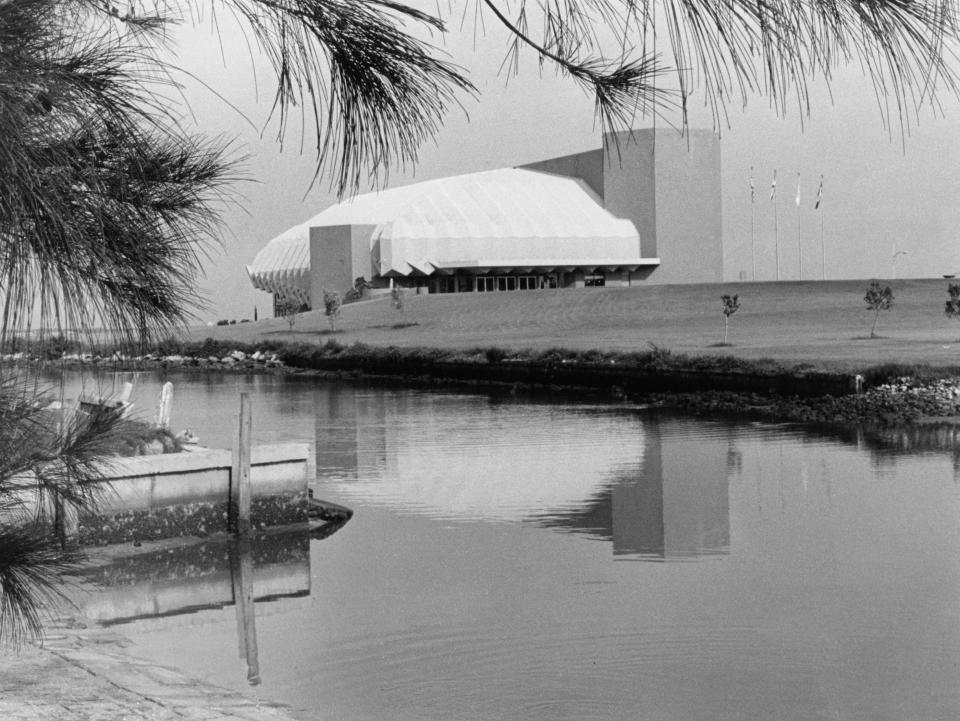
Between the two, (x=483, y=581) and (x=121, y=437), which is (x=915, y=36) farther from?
(x=483, y=581)

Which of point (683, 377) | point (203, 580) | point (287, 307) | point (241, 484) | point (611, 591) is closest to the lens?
point (611, 591)

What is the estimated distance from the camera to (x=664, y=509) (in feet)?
48.8

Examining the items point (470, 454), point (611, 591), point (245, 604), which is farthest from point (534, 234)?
point (245, 604)

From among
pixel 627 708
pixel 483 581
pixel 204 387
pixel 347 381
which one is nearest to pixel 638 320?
pixel 347 381

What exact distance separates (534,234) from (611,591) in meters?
61.0

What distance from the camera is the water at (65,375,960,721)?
7605mm

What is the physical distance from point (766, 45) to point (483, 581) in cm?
864

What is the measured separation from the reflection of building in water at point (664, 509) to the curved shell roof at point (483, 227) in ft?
162

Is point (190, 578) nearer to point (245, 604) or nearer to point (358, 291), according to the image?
point (245, 604)

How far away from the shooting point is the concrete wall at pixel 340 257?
223ft

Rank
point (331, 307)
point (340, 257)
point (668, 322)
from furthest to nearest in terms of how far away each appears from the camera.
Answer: point (340, 257), point (331, 307), point (668, 322)

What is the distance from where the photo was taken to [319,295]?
227 ft

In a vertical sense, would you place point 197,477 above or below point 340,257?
below

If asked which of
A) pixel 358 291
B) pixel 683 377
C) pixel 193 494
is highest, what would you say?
pixel 358 291
